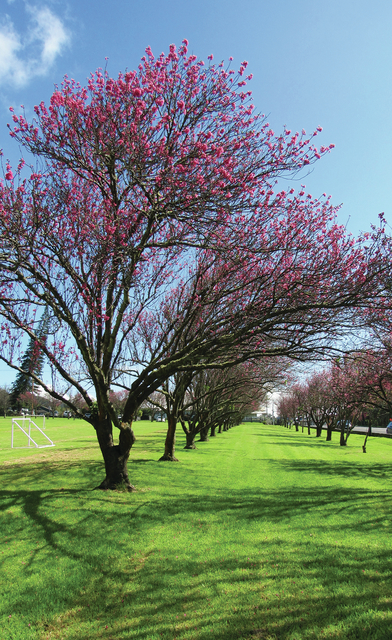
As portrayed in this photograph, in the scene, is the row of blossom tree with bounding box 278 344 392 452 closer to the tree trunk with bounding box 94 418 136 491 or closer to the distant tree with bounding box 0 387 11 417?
the tree trunk with bounding box 94 418 136 491

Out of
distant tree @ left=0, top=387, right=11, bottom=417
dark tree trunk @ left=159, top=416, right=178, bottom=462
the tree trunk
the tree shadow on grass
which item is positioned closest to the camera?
the tree shadow on grass

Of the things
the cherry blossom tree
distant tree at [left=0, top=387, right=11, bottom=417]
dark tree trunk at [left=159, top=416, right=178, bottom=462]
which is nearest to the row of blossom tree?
the cherry blossom tree

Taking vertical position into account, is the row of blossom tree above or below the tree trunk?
above

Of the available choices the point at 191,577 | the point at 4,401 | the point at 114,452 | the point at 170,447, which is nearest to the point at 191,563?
the point at 191,577

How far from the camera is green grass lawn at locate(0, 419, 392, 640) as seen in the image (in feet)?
13.8

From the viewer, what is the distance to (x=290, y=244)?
9820 mm

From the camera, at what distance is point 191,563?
5.89 meters

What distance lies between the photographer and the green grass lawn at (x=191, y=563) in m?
4.20

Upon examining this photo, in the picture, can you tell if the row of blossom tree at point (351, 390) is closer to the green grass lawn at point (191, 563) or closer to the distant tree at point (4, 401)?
the green grass lawn at point (191, 563)

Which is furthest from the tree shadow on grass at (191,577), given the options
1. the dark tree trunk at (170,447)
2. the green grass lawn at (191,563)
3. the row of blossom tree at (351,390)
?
the dark tree trunk at (170,447)

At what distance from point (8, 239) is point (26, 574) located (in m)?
5.97

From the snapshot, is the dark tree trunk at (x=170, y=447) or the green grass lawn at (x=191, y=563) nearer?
the green grass lawn at (x=191, y=563)

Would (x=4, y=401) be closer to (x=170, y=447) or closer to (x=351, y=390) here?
(x=170, y=447)

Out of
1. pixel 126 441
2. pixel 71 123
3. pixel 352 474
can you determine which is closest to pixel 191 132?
pixel 71 123
